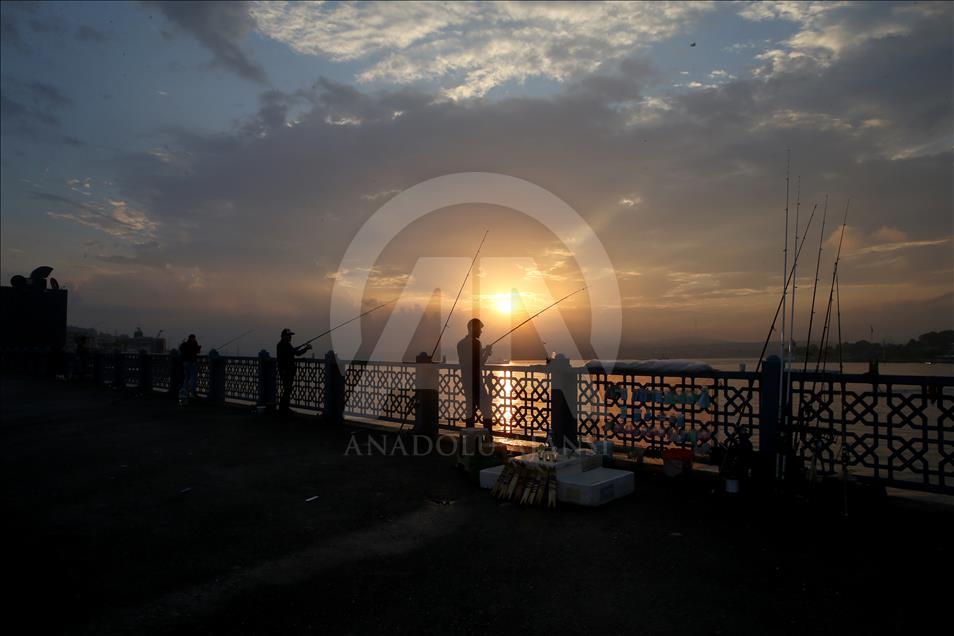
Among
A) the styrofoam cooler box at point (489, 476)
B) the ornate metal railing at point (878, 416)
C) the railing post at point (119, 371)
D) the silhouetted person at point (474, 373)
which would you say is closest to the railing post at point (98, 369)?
the railing post at point (119, 371)

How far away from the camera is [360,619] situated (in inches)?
169

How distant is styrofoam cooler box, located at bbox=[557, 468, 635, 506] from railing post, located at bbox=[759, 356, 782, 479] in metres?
1.94

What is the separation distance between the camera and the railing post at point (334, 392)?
14922 millimetres

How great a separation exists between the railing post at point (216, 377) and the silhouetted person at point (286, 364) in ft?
14.4

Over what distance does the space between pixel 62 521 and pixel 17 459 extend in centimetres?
518

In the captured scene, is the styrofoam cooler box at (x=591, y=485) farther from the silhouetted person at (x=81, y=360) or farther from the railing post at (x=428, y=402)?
the silhouetted person at (x=81, y=360)

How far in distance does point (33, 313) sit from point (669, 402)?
4129 centimetres

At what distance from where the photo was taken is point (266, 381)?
17203 mm

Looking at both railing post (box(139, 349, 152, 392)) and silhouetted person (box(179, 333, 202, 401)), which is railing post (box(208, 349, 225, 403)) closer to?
silhouetted person (box(179, 333, 202, 401))

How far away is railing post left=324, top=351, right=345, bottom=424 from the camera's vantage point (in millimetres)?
14922

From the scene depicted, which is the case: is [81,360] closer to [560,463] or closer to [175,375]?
[175,375]

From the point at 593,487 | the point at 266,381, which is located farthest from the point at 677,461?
the point at 266,381

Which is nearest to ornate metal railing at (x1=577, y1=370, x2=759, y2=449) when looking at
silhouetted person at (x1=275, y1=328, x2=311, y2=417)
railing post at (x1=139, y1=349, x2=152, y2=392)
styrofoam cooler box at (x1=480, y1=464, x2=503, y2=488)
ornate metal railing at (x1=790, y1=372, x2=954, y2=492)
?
ornate metal railing at (x1=790, y1=372, x2=954, y2=492)

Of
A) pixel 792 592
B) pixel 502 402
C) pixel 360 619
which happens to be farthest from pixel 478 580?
pixel 502 402
